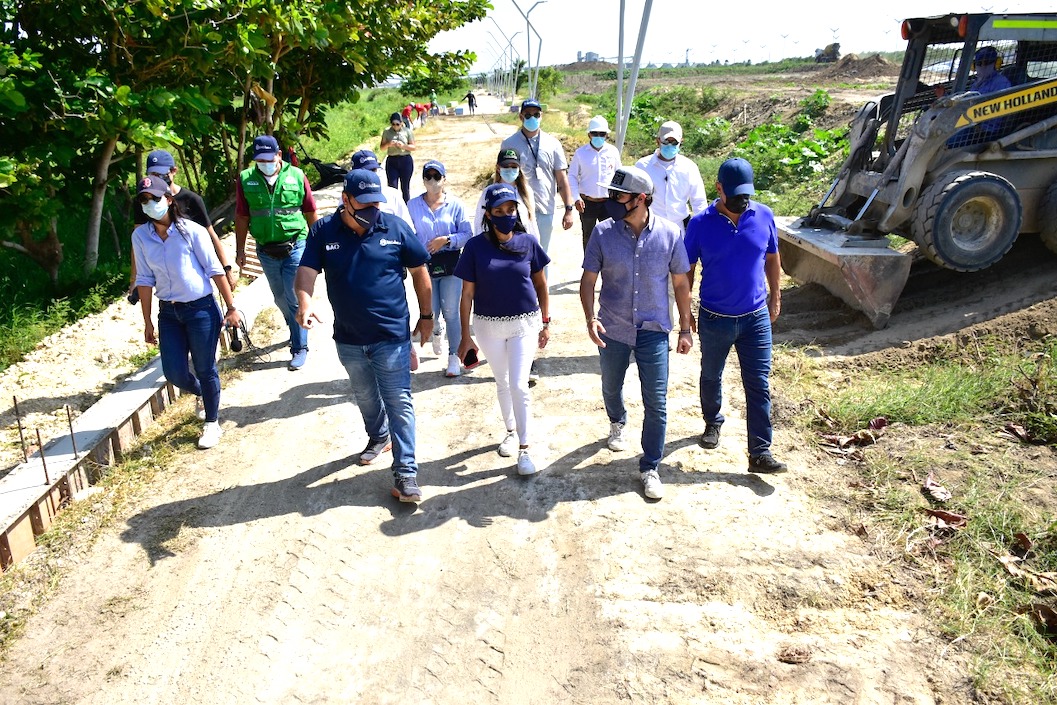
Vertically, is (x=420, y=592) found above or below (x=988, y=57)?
below

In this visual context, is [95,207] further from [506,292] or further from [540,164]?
[506,292]

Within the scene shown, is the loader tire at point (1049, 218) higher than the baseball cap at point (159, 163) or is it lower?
lower

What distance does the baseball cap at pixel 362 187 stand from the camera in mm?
4289

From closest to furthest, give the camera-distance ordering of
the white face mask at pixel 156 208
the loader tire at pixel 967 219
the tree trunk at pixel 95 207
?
the white face mask at pixel 156 208
the loader tire at pixel 967 219
the tree trunk at pixel 95 207

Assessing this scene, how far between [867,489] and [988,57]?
479 cm

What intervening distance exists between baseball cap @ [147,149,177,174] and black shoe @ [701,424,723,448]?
12.9 ft

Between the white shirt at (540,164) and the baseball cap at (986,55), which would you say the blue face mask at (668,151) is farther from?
the baseball cap at (986,55)

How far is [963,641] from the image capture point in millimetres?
3566

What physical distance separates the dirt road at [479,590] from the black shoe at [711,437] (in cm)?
13

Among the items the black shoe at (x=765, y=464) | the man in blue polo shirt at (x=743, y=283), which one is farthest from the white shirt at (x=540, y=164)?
the black shoe at (x=765, y=464)

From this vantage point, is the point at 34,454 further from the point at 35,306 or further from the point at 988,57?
the point at 988,57

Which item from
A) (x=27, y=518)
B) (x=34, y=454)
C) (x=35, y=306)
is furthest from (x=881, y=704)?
(x=35, y=306)

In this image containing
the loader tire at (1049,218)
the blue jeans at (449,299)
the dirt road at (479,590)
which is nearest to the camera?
the dirt road at (479,590)

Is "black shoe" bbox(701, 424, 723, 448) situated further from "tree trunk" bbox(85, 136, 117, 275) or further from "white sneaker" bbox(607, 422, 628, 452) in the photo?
"tree trunk" bbox(85, 136, 117, 275)
